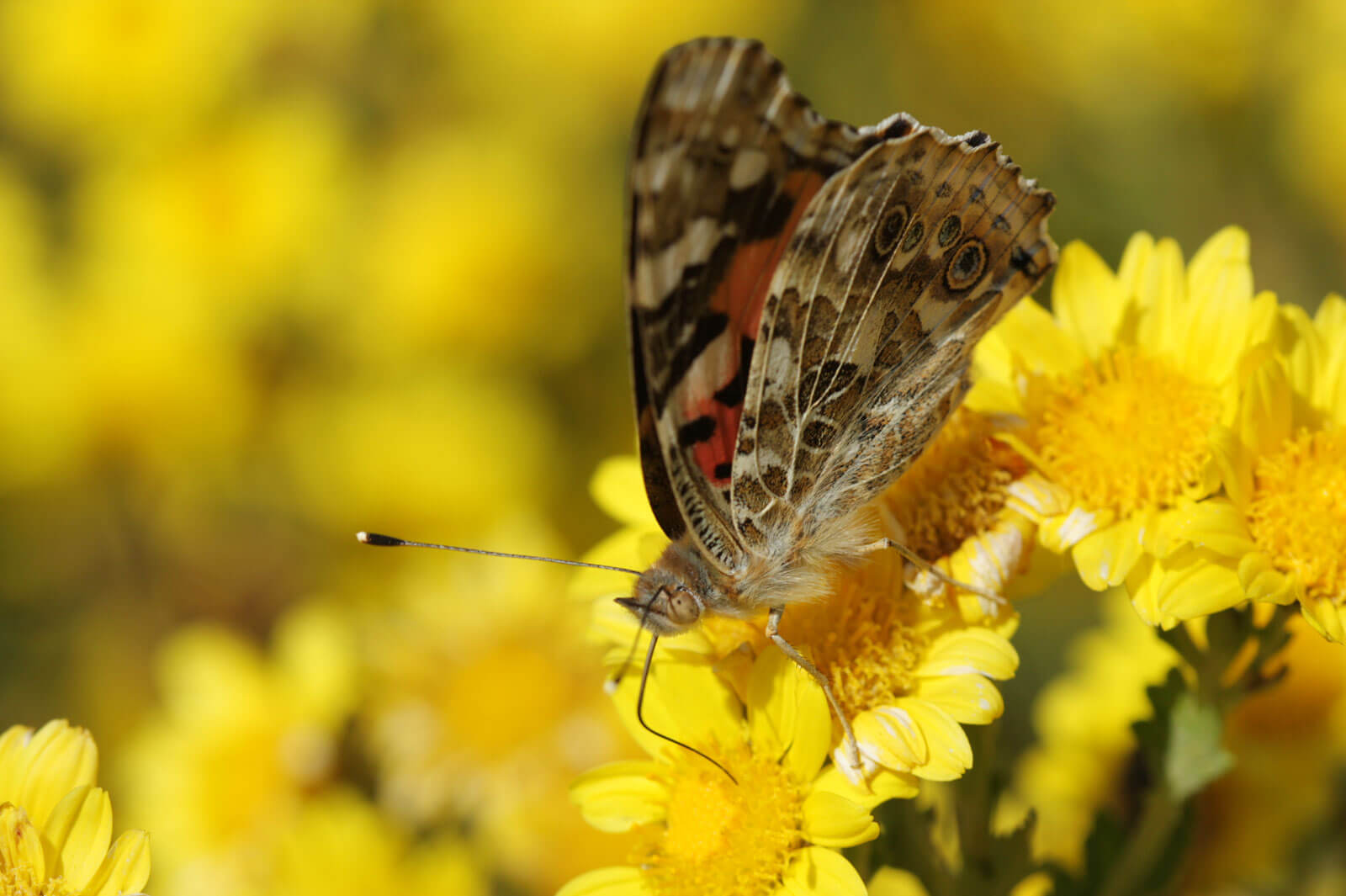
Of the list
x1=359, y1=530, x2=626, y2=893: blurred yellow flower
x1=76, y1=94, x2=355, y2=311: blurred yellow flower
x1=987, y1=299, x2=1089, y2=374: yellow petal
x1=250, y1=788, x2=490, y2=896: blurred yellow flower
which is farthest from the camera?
x1=76, y1=94, x2=355, y2=311: blurred yellow flower

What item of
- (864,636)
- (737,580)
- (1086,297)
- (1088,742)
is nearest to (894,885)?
(1088,742)

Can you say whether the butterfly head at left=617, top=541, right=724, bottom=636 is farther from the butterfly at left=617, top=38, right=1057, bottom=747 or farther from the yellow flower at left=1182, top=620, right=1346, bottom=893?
the yellow flower at left=1182, top=620, right=1346, bottom=893

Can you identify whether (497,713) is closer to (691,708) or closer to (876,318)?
(691,708)

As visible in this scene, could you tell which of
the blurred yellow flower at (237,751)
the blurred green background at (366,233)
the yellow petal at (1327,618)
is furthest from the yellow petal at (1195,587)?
the blurred green background at (366,233)

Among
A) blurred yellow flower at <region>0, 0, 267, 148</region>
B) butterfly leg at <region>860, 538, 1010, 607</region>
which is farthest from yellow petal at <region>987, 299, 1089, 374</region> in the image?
blurred yellow flower at <region>0, 0, 267, 148</region>

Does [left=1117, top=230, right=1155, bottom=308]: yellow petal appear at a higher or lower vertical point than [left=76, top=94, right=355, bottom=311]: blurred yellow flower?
higher

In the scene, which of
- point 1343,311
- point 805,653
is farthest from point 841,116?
point 805,653

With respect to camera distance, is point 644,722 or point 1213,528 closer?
point 1213,528
